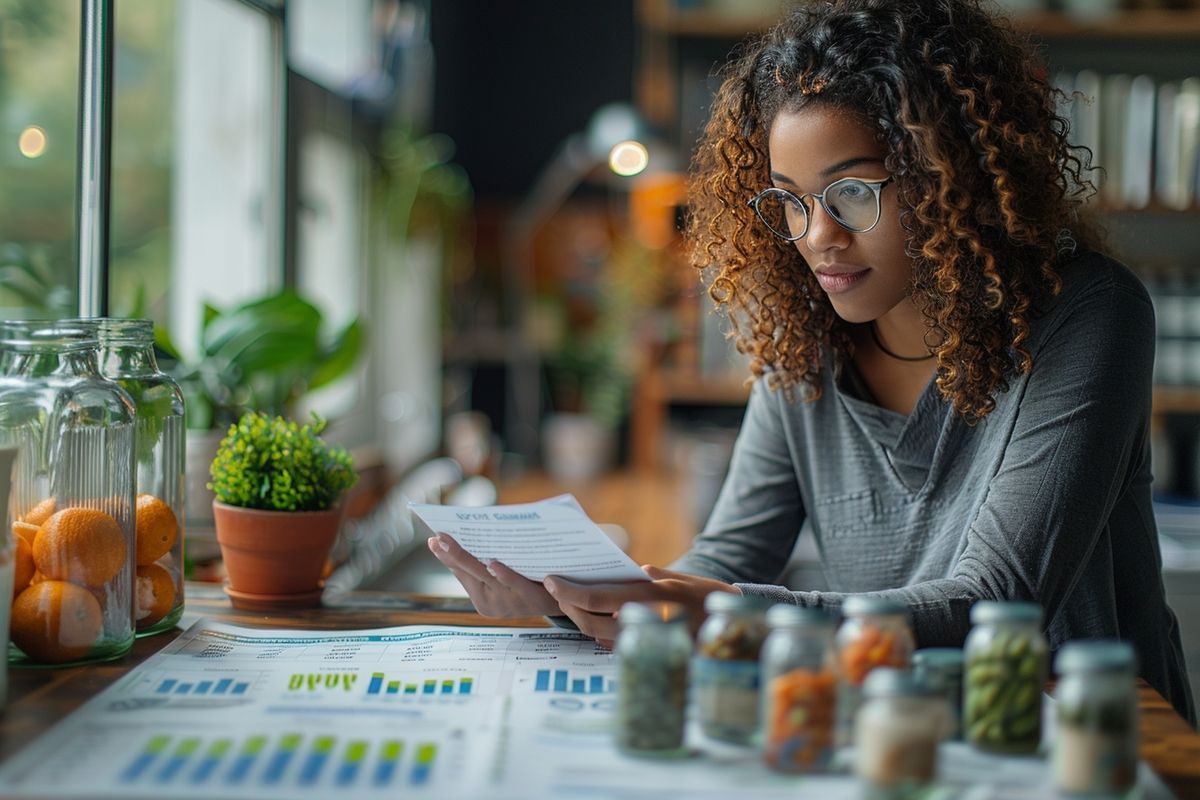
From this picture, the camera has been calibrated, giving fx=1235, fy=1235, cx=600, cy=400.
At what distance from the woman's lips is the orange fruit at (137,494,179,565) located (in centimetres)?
72

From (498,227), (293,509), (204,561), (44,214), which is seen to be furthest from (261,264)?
(498,227)

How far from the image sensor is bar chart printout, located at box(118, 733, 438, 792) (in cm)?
82

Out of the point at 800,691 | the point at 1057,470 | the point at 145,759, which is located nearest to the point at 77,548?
the point at 145,759

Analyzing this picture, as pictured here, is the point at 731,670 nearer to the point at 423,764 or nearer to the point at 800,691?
the point at 800,691

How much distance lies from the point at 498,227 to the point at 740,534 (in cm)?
375

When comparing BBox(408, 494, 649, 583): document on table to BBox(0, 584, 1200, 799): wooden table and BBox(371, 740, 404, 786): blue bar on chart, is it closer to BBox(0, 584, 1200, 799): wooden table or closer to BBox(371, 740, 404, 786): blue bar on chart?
BBox(0, 584, 1200, 799): wooden table

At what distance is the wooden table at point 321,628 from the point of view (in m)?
0.91

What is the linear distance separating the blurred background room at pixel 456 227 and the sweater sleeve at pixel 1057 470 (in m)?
0.53

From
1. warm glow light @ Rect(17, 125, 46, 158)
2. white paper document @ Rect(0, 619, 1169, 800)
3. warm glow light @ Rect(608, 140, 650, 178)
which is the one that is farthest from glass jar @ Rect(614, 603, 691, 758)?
warm glow light @ Rect(608, 140, 650, 178)

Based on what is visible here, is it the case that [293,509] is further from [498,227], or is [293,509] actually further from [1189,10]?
[498,227]

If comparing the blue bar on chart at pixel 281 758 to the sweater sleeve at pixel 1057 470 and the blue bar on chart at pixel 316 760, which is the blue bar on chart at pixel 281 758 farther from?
the sweater sleeve at pixel 1057 470

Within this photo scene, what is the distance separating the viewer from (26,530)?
110 centimetres

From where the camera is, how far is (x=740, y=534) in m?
1.52

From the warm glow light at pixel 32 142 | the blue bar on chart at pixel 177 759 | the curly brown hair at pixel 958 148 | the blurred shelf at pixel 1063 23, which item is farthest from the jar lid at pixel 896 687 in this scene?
the blurred shelf at pixel 1063 23
